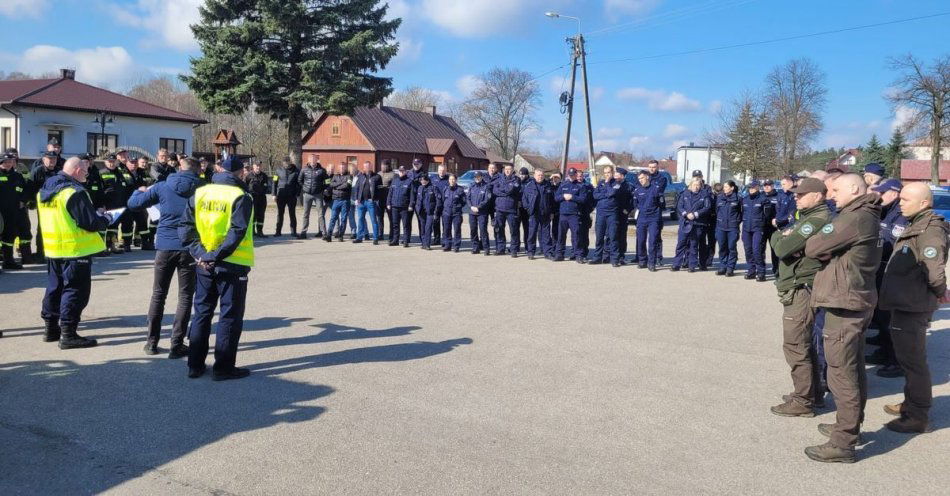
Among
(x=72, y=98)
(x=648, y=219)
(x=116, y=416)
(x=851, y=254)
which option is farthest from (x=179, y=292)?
(x=72, y=98)

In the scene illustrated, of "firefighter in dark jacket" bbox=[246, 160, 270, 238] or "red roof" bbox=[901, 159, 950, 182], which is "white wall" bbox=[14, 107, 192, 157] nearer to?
"firefighter in dark jacket" bbox=[246, 160, 270, 238]

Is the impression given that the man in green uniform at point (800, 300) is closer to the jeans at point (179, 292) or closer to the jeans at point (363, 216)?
the jeans at point (179, 292)

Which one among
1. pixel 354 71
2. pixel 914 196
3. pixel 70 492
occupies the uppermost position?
pixel 354 71

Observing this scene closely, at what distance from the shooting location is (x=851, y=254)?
190 inches

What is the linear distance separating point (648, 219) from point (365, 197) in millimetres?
6735

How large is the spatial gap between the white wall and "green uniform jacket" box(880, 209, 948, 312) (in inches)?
1613

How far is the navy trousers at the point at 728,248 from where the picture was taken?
13.4 metres

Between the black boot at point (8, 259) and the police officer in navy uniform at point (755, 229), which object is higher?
the police officer in navy uniform at point (755, 229)

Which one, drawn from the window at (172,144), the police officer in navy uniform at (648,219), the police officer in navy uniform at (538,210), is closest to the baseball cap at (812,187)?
the police officer in navy uniform at (648,219)

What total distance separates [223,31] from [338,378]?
2525 cm

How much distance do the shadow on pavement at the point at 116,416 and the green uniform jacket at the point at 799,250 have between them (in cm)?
372

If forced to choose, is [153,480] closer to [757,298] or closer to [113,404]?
[113,404]

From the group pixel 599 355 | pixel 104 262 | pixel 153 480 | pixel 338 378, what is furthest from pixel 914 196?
pixel 104 262

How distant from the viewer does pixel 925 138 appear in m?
52.7
